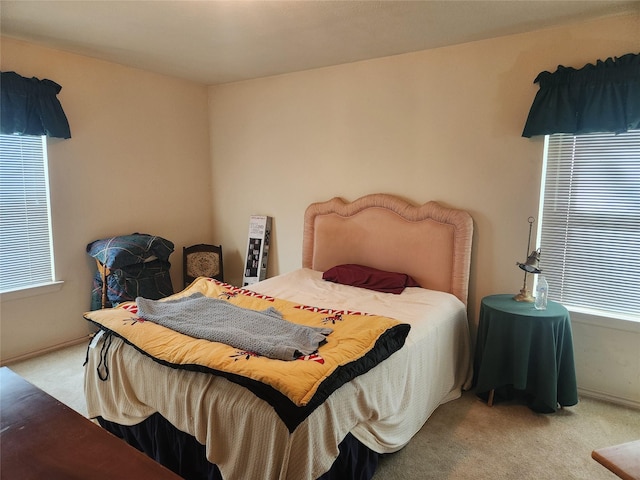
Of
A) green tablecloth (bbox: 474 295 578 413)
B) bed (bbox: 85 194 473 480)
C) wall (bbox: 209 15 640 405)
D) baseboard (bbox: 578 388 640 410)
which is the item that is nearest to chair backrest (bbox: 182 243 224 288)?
wall (bbox: 209 15 640 405)

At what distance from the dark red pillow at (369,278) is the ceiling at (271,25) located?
173 cm

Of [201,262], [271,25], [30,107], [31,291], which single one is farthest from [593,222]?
[31,291]

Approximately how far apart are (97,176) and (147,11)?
1.68 m

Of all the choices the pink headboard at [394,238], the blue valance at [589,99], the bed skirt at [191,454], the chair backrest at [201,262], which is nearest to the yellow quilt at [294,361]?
the bed skirt at [191,454]

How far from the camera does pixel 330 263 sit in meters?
3.62

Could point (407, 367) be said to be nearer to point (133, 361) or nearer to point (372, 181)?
point (133, 361)

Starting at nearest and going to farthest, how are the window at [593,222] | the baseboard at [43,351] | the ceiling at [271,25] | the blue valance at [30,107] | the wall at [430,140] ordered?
1. the ceiling at [271,25]
2. the window at [593,222]
3. the wall at [430,140]
4. the blue valance at [30,107]
5. the baseboard at [43,351]

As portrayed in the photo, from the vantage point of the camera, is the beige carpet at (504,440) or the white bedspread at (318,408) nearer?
the white bedspread at (318,408)

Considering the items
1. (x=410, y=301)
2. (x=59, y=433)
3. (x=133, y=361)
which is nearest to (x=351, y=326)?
(x=410, y=301)

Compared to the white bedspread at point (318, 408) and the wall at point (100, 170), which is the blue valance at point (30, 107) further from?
the white bedspread at point (318, 408)

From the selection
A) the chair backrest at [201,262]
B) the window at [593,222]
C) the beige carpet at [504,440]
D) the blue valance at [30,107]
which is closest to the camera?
the beige carpet at [504,440]

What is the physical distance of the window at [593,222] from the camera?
252 centimetres

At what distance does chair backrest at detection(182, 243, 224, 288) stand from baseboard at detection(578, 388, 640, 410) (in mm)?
3340

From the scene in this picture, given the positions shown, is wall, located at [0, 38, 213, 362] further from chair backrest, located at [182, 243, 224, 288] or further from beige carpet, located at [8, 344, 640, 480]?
beige carpet, located at [8, 344, 640, 480]
